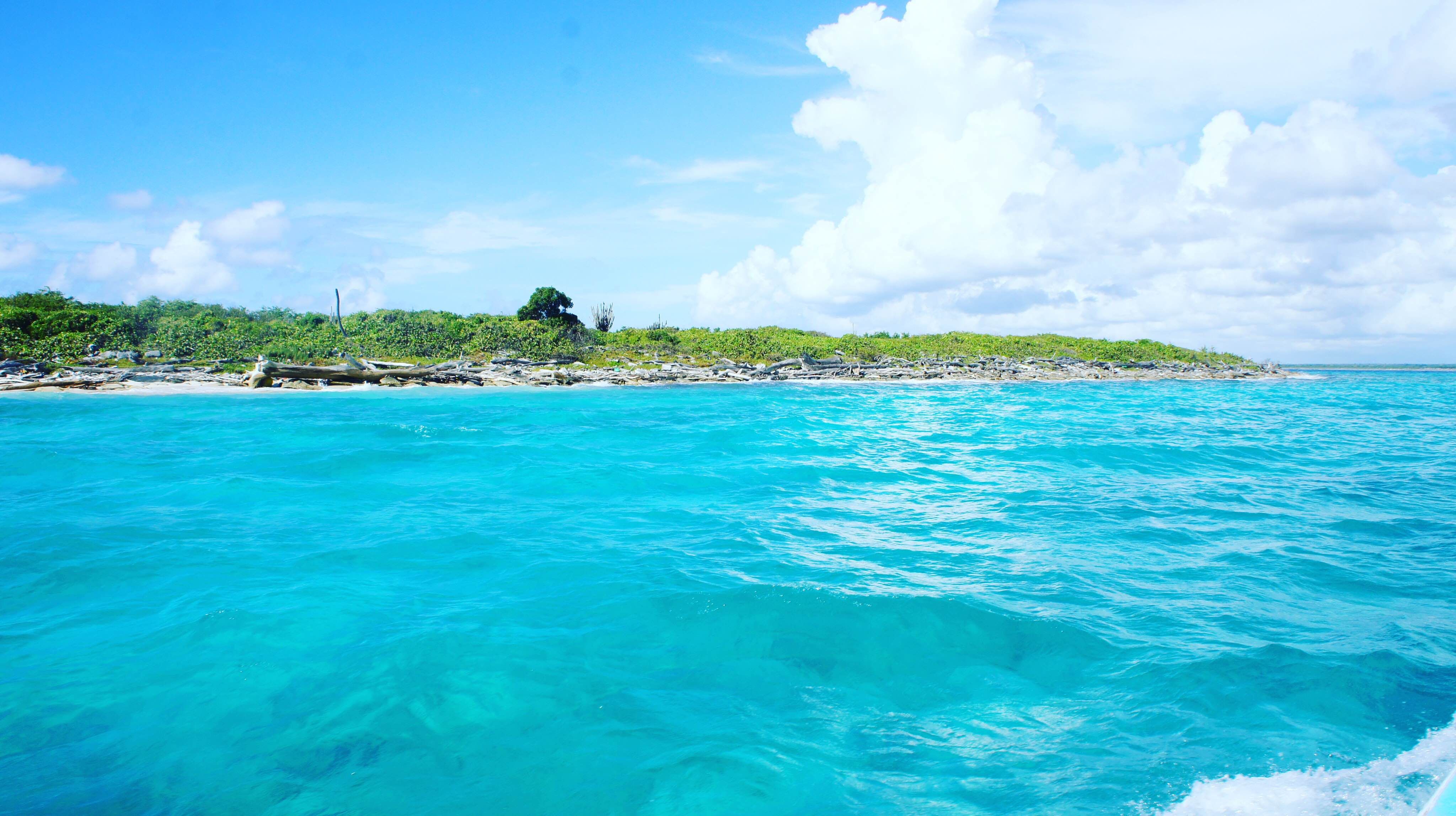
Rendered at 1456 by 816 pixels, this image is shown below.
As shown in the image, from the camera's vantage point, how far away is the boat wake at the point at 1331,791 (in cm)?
389

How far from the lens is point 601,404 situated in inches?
1181

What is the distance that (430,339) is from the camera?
47969mm

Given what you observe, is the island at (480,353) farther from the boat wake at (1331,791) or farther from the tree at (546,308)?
the boat wake at (1331,791)

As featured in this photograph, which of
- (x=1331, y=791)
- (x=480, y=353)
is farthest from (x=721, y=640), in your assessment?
(x=480, y=353)

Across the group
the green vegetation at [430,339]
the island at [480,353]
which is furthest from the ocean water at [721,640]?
the green vegetation at [430,339]

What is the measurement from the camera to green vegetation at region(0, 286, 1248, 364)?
3728 cm

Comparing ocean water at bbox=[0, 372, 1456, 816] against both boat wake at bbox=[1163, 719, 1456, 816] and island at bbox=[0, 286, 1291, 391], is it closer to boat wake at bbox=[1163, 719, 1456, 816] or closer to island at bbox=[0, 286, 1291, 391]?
boat wake at bbox=[1163, 719, 1456, 816]

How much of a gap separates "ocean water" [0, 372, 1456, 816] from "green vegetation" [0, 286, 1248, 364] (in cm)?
2963

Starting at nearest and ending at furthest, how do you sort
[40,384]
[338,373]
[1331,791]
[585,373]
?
[1331,791]
[40,384]
[338,373]
[585,373]

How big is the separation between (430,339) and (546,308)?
9711 millimetres

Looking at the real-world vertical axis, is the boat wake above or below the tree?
below

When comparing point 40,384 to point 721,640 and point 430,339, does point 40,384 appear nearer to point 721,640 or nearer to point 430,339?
point 430,339

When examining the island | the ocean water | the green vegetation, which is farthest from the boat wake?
the green vegetation

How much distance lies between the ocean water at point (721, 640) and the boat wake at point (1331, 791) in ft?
0.08
